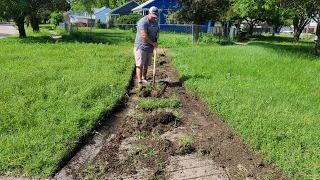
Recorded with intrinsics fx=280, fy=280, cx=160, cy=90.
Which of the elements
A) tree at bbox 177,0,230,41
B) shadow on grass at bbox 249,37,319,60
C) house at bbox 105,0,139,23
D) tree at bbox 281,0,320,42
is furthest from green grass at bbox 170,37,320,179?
house at bbox 105,0,139,23

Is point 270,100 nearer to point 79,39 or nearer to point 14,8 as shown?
point 14,8

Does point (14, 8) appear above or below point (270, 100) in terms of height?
above

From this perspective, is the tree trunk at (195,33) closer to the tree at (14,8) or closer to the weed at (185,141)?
the tree at (14,8)

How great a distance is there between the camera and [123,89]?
5.95 meters

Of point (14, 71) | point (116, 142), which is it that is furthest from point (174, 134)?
point (14, 71)

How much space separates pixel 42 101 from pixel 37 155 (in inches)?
67.6

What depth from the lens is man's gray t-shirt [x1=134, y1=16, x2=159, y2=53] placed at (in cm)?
601

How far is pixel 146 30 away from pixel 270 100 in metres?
2.90

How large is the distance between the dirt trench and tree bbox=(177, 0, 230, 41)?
1221 cm

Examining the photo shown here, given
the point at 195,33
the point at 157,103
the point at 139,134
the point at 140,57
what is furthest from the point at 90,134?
the point at 195,33

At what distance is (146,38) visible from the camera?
600 centimetres

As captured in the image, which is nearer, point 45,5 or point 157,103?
point 157,103

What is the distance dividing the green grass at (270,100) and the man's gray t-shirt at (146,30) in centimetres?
124

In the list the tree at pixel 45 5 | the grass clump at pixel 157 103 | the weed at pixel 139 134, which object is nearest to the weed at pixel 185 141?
the weed at pixel 139 134
